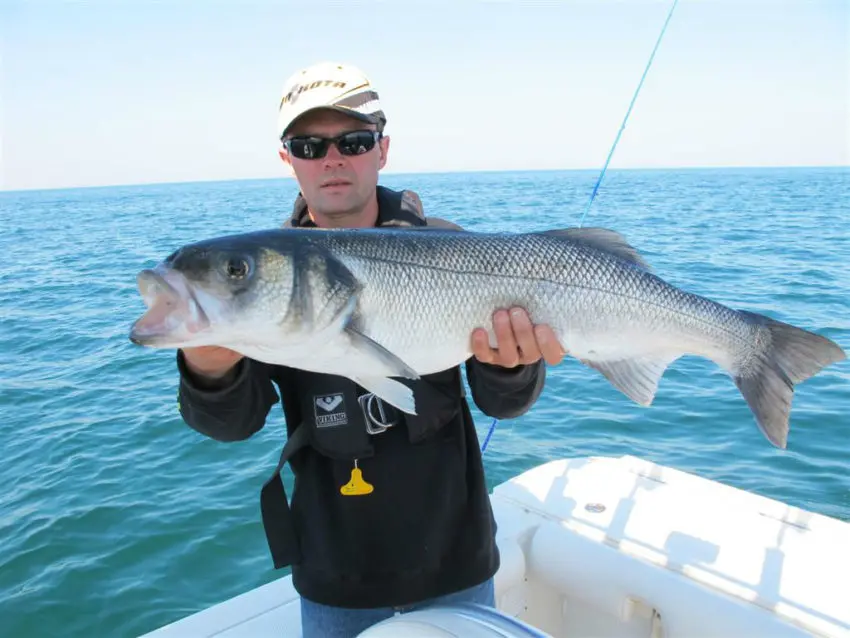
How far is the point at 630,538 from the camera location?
4055 mm

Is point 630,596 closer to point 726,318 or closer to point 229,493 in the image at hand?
point 726,318

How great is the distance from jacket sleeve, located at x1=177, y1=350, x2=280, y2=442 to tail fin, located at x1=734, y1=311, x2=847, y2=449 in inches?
82.6

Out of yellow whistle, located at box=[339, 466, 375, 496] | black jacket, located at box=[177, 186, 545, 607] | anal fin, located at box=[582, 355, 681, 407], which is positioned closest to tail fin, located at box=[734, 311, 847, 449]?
anal fin, located at box=[582, 355, 681, 407]

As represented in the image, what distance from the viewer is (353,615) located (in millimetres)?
2719

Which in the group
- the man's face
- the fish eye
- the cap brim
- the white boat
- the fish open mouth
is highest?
the cap brim

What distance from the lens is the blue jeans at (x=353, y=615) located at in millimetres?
2713

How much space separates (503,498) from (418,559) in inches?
81.6

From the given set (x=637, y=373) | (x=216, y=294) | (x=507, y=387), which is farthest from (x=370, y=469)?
(x=637, y=373)

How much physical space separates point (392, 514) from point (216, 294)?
1.11 metres

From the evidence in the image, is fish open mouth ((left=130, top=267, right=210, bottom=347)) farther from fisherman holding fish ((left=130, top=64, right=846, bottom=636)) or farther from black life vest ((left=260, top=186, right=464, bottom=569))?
black life vest ((left=260, top=186, right=464, bottom=569))

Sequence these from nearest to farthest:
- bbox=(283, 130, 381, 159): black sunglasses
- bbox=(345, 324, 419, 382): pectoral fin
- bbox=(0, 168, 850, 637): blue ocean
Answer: bbox=(345, 324, 419, 382): pectoral fin
bbox=(283, 130, 381, 159): black sunglasses
bbox=(0, 168, 850, 637): blue ocean

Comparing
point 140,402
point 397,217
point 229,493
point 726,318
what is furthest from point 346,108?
point 140,402

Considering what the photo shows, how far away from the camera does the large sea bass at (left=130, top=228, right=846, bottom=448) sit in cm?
236

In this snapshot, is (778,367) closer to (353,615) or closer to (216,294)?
(353,615)
